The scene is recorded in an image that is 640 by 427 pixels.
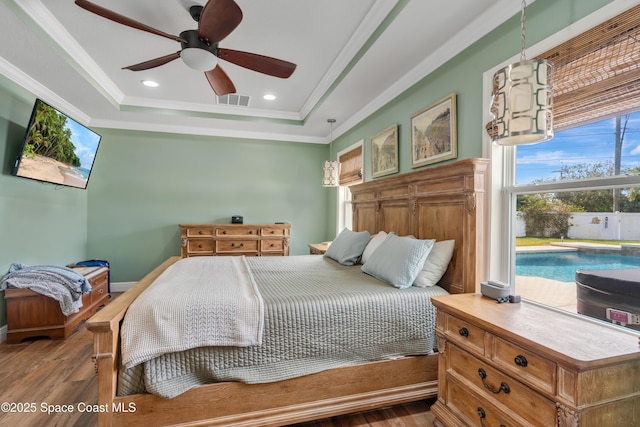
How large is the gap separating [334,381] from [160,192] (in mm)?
4163

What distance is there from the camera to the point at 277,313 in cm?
169

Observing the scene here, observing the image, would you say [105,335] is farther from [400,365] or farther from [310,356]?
[400,365]

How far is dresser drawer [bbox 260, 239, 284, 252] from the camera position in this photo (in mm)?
4684

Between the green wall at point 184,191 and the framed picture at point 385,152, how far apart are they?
1.88 metres

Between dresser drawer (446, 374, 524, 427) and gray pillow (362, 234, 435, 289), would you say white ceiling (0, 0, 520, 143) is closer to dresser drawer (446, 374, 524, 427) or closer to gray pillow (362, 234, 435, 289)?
gray pillow (362, 234, 435, 289)

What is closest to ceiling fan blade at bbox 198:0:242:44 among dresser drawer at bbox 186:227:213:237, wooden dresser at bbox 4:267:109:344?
wooden dresser at bbox 4:267:109:344

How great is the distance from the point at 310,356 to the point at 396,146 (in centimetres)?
228

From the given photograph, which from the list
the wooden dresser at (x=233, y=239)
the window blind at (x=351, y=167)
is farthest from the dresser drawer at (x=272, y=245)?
the window blind at (x=351, y=167)

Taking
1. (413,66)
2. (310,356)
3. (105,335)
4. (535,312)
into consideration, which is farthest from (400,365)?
(413,66)

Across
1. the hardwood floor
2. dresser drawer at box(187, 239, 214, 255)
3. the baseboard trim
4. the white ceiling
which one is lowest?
the hardwood floor

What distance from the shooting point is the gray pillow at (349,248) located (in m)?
2.97

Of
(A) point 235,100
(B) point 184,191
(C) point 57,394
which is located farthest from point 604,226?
(B) point 184,191

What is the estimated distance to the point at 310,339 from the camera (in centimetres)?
174

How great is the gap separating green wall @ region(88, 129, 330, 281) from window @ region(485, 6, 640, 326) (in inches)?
142
